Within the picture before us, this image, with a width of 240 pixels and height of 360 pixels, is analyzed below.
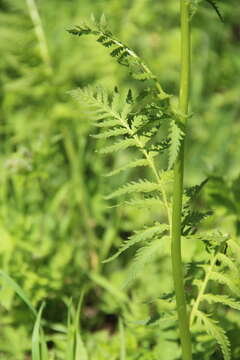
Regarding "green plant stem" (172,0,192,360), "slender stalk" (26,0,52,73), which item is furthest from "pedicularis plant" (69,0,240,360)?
"slender stalk" (26,0,52,73)

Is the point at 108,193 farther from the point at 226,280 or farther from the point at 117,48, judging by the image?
the point at 117,48

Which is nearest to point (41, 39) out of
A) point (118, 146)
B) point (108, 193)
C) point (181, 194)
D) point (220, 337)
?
point (108, 193)

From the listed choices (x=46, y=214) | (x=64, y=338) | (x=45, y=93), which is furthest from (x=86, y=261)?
(x=45, y=93)

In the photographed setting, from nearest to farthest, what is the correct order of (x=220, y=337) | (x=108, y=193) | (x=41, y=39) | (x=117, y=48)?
(x=117, y=48) < (x=220, y=337) < (x=108, y=193) < (x=41, y=39)

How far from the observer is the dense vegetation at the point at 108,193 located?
63.6 inches

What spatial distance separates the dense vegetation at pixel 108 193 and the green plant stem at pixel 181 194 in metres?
0.05

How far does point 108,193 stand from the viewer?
9.61 ft

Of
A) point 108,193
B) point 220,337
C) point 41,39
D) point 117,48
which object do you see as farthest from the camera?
point 41,39

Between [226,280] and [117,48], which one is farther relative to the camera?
[226,280]

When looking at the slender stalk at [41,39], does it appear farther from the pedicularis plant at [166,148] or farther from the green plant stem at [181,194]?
the green plant stem at [181,194]

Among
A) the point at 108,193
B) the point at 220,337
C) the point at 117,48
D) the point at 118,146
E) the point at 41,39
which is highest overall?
the point at 117,48

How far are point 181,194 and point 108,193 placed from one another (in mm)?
1479

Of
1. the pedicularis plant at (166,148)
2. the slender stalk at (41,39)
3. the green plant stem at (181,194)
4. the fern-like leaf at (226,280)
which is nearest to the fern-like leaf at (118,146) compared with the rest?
the pedicularis plant at (166,148)

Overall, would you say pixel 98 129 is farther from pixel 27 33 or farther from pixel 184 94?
pixel 184 94
